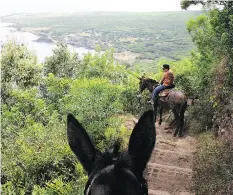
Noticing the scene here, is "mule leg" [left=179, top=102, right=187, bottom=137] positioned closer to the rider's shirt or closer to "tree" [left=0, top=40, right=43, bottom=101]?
the rider's shirt

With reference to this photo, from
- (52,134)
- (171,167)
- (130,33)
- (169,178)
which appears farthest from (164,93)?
(130,33)

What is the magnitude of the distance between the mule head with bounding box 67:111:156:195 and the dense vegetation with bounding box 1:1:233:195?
2851 millimetres

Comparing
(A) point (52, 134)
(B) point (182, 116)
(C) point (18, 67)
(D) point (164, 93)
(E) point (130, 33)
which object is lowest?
(E) point (130, 33)

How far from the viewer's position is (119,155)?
242 centimetres

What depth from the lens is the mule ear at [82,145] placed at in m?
2.46

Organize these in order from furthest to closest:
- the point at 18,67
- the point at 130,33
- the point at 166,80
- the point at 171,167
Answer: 1. the point at 130,33
2. the point at 18,67
3. the point at 166,80
4. the point at 171,167

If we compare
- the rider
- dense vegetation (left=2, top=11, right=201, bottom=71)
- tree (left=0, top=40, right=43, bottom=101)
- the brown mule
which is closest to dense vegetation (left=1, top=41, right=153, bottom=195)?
the rider

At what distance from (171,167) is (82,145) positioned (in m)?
7.27

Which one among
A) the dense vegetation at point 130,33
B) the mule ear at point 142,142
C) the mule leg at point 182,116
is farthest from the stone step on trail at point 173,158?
the dense vegetation at point 130,33

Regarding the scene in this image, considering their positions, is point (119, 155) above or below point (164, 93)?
above

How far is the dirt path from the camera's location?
835 centimetres

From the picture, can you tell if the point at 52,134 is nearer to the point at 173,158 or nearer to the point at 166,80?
the point at 173,158

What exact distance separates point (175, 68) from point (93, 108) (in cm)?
970

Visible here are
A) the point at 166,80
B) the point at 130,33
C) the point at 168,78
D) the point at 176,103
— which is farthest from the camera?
the point at 130,33
